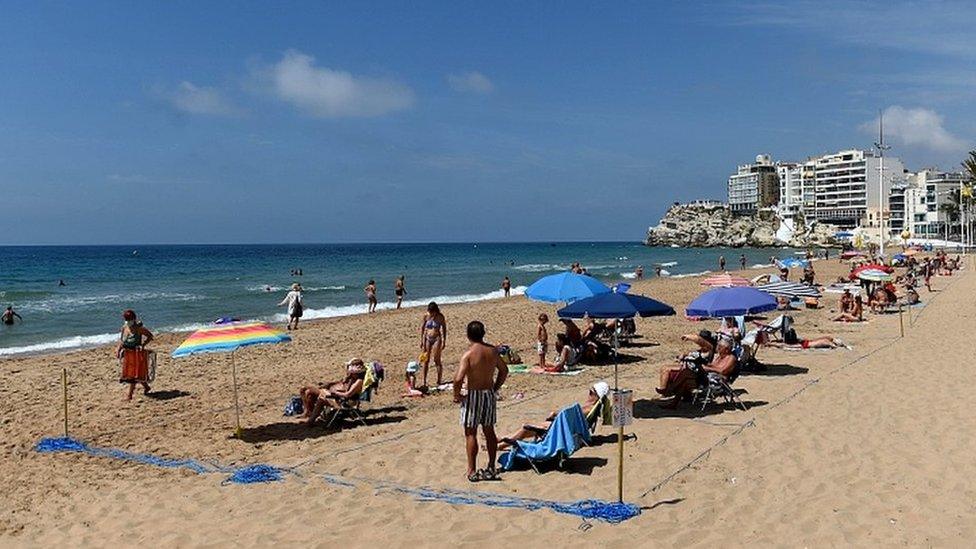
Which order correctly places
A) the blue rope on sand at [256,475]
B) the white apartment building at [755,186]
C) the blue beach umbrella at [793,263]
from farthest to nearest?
the white apartment building at [755,186] < the blue beach umbrella at [793,263] < the blue rope on sand at [256,475]

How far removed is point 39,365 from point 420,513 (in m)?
14.1

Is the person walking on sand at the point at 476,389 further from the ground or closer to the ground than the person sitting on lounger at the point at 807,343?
further from the ground

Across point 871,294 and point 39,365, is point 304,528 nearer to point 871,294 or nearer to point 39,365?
point 39,365

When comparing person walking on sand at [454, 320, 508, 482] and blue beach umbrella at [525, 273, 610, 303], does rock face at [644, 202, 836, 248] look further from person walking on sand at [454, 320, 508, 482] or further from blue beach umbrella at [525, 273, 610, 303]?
person walking on sand at [454, 320, 508, 482]

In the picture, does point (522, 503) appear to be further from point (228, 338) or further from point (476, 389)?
point (228, 338)

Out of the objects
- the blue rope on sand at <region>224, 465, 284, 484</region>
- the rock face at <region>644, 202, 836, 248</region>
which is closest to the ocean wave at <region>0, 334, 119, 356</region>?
the blue rope on sand at <region>224, 465, 284, 484</region>

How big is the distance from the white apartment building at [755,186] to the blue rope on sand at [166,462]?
160498mm

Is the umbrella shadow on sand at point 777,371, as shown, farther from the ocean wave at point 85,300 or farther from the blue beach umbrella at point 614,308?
the ocean wave at point 85,300

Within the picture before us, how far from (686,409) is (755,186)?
168 metres

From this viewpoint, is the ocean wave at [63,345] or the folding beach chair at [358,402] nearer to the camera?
the folding beach chair at [358,402]

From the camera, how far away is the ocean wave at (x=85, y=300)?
36812mm

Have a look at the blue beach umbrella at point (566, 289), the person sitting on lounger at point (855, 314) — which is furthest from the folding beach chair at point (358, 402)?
the person sitting on lounger at point (855, 314)

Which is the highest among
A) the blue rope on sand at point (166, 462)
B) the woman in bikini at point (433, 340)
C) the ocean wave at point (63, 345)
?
the woman in bikini at point (433, 340)

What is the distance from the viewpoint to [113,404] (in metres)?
11.7
